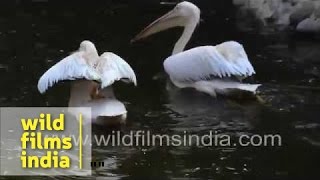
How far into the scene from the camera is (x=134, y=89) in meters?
7.98

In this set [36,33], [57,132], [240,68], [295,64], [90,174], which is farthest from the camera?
[36,33]

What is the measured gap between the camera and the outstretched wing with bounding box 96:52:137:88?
21.9 ft

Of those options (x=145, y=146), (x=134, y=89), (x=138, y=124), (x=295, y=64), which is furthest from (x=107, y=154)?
(x=295, y=64)

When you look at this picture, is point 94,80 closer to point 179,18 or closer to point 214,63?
point 214,63

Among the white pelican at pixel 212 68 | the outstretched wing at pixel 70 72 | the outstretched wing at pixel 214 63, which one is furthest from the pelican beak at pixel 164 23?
the outstretched wing at pixel 70 72

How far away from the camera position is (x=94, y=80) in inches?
264

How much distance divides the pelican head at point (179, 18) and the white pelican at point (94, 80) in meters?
1.93

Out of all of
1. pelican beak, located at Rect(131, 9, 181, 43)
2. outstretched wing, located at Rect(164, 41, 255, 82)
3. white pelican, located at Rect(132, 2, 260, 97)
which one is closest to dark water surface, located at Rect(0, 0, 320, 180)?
white pelican, located at Rect(132, 2, 260, 97)

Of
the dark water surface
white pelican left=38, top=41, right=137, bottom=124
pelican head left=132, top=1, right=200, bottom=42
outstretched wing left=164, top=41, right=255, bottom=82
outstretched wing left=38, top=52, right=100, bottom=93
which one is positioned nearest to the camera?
the dark water surface

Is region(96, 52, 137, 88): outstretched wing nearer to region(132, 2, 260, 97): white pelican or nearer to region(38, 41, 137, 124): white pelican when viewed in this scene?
region(38, 41, 137, 124): white pelican

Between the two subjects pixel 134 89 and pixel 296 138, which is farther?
pixel 134 89

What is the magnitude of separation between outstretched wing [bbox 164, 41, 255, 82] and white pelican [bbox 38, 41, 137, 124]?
1063 millimetres

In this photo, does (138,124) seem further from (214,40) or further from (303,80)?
(214,40)

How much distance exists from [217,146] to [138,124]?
2.86 feet
